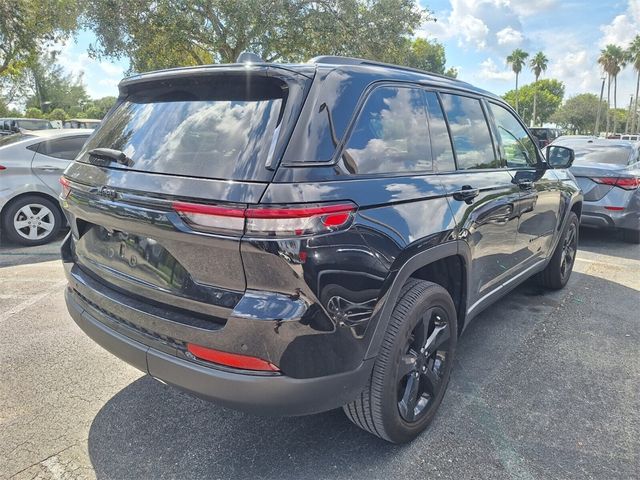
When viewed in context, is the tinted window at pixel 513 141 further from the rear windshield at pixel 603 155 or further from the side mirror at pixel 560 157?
the rear windshield at pixel 603 155

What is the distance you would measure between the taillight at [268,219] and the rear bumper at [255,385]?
574mm

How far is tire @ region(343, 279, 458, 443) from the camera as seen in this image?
2.15 m

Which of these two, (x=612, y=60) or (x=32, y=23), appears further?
(x=612, y=60)

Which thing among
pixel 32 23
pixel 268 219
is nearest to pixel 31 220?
pixel 268 219

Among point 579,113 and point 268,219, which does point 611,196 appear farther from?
point 579,113

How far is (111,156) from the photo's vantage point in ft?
7.59

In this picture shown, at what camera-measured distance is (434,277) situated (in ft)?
8.77

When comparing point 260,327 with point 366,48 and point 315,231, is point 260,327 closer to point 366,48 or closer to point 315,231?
point 315,231

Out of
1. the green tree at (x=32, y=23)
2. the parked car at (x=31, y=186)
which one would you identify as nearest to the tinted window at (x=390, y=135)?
the parked car at (x=31, y=186)

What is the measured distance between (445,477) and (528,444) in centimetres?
56

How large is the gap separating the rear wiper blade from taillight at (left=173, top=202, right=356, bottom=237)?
23.0 inches

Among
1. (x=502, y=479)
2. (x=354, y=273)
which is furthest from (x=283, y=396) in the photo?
(x=502, y=479)

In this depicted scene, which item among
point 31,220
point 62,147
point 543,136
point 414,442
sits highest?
point 62,147

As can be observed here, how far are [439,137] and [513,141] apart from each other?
4.36 feet
